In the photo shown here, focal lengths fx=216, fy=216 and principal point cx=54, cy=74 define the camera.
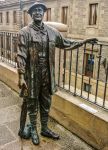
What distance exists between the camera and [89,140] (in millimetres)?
3219

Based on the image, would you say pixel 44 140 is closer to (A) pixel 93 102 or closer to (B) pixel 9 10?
(A) pixel 93 102

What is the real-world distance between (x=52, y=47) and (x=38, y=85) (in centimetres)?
56

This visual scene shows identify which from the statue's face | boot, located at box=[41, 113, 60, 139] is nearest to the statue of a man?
the statue's face

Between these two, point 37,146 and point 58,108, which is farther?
point 58,108

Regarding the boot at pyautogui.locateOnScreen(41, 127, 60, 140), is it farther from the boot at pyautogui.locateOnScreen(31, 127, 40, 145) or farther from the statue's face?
the statue's face

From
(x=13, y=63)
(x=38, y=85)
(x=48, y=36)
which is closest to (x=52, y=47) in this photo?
(x=48, y=36)

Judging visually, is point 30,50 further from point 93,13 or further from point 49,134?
point 93,13

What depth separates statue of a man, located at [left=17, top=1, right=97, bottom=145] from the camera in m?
2.79

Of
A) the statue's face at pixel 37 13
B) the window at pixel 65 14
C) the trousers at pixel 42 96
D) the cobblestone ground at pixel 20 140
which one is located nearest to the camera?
the statue's face at pixel 37 13

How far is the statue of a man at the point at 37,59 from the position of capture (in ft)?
9.16

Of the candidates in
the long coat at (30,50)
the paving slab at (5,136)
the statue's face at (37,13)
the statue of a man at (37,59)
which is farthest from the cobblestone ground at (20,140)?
the statue's face at (37,13)

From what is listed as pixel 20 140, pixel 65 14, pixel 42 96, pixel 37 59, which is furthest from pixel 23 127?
pixel 65 14

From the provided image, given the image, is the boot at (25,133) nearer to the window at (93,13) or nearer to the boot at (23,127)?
the boot at (23,127)

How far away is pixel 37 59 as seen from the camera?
2.88 metres
